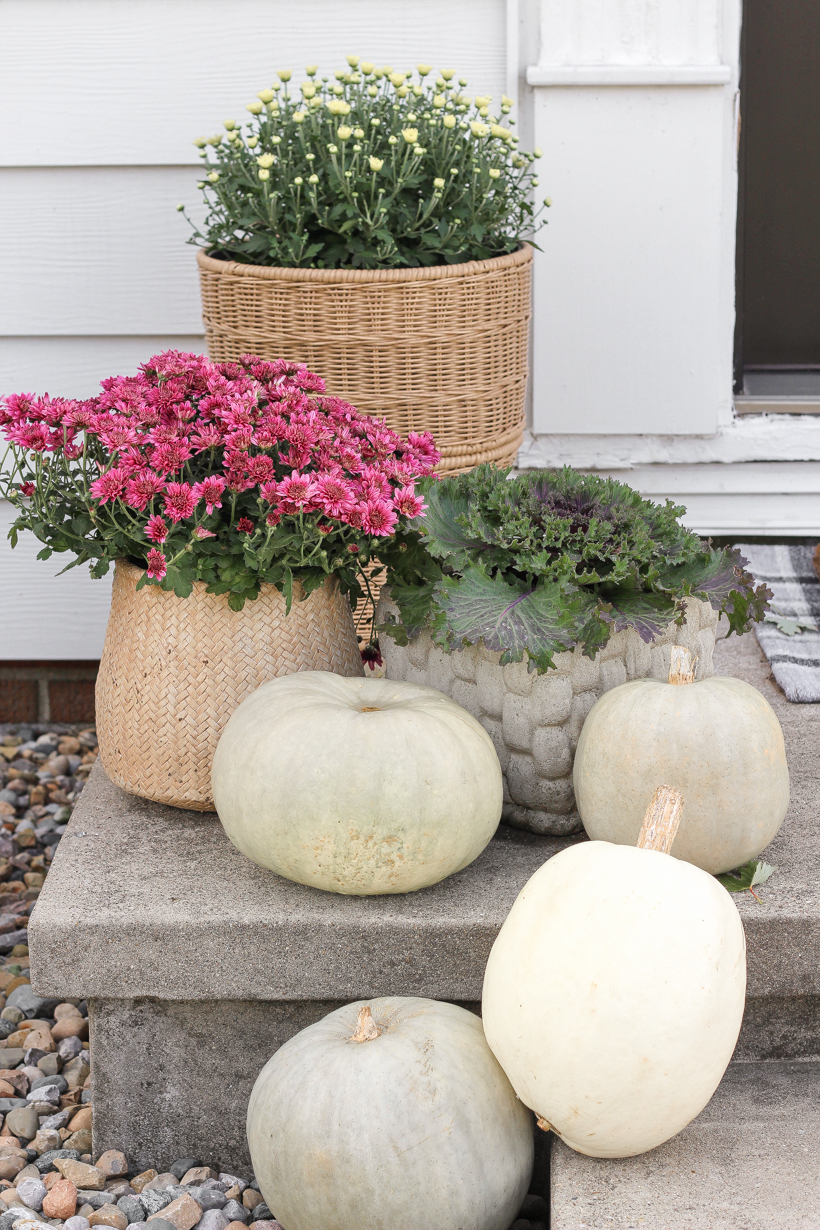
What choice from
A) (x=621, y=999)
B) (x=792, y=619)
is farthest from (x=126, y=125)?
(x=621, y=999)

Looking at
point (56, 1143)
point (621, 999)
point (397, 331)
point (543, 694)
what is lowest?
point (56, 1143)

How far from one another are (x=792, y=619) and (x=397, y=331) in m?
1.09

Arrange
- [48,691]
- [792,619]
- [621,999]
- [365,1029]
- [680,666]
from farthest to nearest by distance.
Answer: [48,691]
[792,619]
[680,666]
[365,1029]
[621,999]

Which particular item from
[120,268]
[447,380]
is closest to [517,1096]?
[447,380]

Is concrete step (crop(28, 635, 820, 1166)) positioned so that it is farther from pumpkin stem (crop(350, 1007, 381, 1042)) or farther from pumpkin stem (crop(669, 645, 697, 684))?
pumpkin stem (crop(669, 645, 697, 684))

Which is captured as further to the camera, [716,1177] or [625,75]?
[625,75]

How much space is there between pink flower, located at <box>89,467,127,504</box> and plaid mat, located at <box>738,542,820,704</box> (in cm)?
133

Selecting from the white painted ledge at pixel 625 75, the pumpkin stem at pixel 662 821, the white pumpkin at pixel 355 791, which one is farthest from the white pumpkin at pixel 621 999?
the white painted ledge at pixel 625 75

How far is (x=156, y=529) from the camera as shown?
5.65ft

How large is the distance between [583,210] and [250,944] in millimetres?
1901

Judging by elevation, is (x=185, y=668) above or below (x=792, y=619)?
above

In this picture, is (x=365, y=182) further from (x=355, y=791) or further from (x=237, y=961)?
(x=237, y=961)

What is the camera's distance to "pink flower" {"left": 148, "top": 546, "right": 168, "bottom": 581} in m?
1.75

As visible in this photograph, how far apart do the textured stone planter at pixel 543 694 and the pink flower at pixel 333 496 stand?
28 cm
